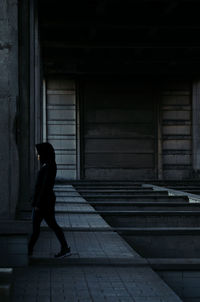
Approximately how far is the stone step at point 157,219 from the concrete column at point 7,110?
6.94m

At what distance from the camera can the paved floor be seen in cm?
604

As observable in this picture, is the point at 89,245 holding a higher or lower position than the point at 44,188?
lower

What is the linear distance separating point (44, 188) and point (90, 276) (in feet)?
5.44

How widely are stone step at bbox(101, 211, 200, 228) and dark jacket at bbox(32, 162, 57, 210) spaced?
648 cm

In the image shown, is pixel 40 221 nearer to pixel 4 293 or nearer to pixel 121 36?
pixel 4 293

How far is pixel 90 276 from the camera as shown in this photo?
23.2ft

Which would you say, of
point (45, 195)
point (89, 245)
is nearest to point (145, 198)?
point (89, 245)

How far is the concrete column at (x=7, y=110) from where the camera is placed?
764cm

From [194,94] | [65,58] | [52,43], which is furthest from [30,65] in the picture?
[194,94]

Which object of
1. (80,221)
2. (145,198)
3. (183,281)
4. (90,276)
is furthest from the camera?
(145,198)

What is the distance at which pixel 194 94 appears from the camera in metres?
37.0

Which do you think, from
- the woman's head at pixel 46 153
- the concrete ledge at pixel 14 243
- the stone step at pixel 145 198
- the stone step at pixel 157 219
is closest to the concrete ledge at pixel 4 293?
the concrete ledge at pixel 14 243

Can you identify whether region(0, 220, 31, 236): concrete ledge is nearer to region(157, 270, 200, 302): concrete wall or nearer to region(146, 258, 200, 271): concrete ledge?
region(146, 258, 200, 271): concrete ledge

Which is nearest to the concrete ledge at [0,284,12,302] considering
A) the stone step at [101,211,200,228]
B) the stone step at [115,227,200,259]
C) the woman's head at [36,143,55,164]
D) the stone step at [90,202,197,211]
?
the woman's head at [36,143,55,164]
